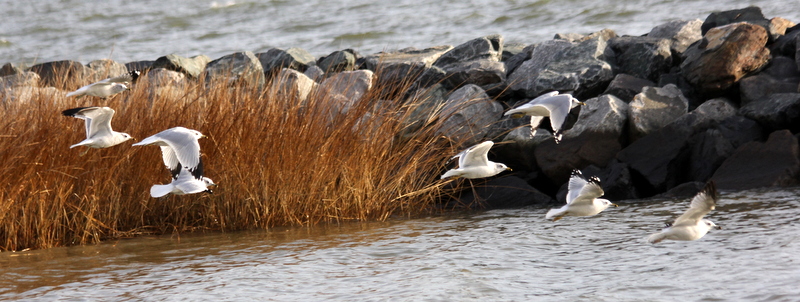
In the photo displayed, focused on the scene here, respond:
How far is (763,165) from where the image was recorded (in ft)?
27.9

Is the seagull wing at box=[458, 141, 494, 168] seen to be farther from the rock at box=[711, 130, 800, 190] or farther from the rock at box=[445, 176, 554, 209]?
the rock at box=[711, 130, 800, 190]

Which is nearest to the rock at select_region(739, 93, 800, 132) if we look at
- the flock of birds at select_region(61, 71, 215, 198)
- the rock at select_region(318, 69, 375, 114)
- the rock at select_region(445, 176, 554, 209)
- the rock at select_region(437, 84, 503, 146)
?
the rock at select_region(445, 176, 554, 209)

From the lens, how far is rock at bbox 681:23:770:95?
9703 millimetres

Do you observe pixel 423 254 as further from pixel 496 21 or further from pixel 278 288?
pixel 496 21

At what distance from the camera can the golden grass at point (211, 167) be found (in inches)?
265

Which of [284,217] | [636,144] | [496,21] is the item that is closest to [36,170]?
[284,217]

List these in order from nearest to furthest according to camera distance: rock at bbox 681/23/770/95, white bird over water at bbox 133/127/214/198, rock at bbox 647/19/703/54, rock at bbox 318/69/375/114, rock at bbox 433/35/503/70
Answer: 1. white bird over water at bbox 133/127/214/198
2. rock at bbox 318/69/375/114
3. rock at bbox 681/23/770/95
4. rock at bbox 647/19/703/54
5. rock at bbox 433/35/503/70

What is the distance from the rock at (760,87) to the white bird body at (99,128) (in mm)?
6664

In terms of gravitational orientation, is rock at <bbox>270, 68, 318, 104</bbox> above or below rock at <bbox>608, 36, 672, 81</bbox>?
below

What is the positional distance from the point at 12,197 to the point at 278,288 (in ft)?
7.91

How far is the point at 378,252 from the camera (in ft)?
20.9

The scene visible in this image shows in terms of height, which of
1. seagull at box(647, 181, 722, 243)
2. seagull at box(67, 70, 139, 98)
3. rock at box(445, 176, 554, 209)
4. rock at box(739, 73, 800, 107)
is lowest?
seagull at box(647, 181, 722, 243)

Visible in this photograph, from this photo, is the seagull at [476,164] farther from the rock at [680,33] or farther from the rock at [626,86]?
the rock at [680,33]

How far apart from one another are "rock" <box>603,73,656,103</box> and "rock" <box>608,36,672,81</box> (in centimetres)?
62
